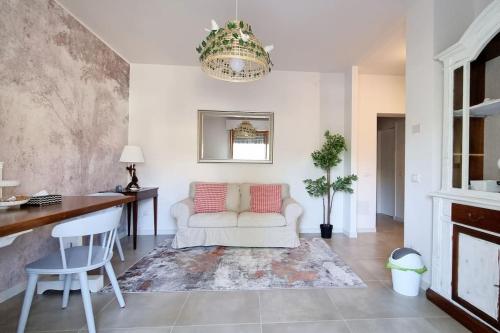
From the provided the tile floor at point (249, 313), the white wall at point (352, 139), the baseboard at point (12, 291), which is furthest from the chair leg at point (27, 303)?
the white wall at point (352, 139)

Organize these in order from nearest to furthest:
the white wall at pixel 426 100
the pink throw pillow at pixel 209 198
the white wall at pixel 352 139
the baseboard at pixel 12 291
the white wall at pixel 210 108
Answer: the baseboard at pixel 12 291
the white wall at pixel 426 100
the pink throw pillow at pixel 209 198
the white wall at pixel 352 139
the white wall at pixel 210 108

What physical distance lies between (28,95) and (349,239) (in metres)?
4.15

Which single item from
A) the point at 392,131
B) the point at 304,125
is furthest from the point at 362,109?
the point at 392,131

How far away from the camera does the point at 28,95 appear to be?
2.04 metres

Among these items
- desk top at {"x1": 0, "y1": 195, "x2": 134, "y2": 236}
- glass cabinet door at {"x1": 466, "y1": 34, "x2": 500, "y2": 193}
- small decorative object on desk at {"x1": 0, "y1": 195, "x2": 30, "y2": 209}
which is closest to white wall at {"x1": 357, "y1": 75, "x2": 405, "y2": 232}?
glass cabinet door at {"x1": 466, "y1": 34, "x2": 500, "y2": 193}

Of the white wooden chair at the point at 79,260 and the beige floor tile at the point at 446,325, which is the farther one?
the beige floor tile at the point at 446,325

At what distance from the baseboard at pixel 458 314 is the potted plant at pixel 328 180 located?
1.73 metres

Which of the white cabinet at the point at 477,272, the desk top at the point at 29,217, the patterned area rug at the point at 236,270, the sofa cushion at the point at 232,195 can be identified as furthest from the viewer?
the sofa cushion at the point at 232,195

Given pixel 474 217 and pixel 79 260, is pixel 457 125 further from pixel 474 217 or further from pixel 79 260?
pixel 79 260

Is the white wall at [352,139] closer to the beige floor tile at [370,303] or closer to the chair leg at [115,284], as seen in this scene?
the beige floor tile at [370,303]

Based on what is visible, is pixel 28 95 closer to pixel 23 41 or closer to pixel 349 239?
pixel 23 41

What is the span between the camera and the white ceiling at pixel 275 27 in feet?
7.66

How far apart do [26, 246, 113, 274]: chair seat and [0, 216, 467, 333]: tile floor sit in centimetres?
47

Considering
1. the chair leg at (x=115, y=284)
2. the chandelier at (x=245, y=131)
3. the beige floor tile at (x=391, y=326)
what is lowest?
the beige floor tile at (x=391, y=326)
